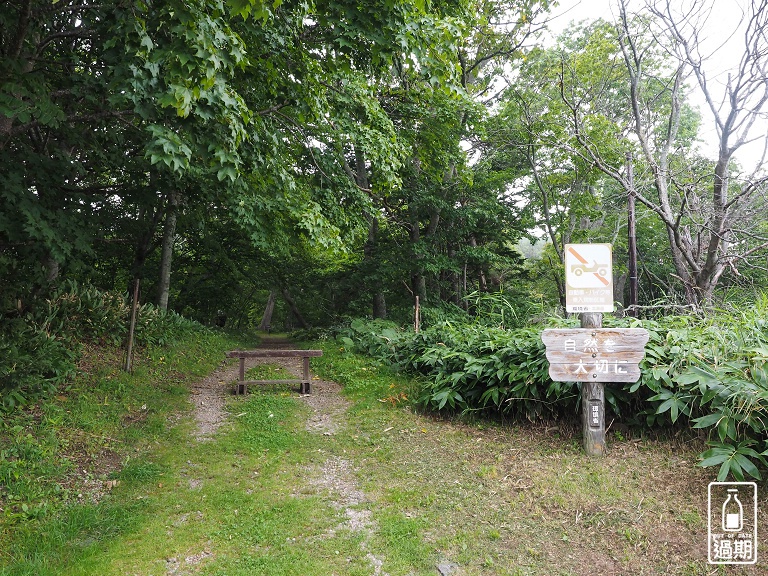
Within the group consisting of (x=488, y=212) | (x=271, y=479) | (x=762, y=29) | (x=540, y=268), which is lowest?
(x=271, y=479)

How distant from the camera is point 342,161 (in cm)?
975

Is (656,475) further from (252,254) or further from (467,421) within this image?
(252,254)

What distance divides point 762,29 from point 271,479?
809cm

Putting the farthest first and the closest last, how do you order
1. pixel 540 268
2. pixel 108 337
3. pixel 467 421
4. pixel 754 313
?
pixel 540 268, pixel 108 337, pixel 467 421, pixel 754 313

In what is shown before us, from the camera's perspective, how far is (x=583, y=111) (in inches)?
514

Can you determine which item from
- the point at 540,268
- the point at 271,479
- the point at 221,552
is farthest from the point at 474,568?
the point at 540,268

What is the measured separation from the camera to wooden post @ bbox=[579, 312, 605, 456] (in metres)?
4.32

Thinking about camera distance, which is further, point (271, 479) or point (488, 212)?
point (488, 212)

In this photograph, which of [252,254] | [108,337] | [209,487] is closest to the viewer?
[209,487]

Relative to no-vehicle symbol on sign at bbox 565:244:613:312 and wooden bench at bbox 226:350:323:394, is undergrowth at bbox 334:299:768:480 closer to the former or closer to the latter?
no-vehicle symbol on sign at bbox 565:244:613:312

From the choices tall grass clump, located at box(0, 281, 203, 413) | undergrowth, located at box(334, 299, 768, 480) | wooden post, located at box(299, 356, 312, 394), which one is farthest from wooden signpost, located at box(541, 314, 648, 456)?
tall grass clump, located at box(0, 281, 203, 413)

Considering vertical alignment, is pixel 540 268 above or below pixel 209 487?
above

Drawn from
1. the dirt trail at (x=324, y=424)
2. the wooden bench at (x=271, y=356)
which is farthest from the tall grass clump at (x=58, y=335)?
the wooden bench at (x=271, y=356)

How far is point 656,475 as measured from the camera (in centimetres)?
379
